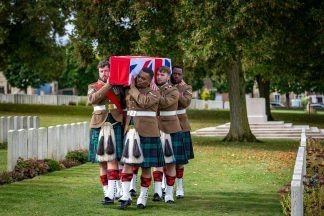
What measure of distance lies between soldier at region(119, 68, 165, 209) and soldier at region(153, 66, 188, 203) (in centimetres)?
37

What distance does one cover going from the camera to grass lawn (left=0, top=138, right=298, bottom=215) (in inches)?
431

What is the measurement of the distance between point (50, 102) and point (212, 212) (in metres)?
62.7

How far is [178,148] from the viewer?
1209cm

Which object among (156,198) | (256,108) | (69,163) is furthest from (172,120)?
(256,108)

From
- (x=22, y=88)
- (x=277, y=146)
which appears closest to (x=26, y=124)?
(x=277, y=146)

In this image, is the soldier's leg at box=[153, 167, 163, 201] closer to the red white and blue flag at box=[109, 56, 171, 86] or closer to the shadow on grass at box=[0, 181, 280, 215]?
the shadow on grass at box=[0, 181, 280, 215]

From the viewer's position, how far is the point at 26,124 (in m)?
23.7

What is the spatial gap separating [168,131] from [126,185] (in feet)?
4.02

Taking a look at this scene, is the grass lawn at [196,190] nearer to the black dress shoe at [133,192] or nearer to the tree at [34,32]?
the black dress shoe at [133,192]

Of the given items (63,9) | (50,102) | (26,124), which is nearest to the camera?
(26,124)

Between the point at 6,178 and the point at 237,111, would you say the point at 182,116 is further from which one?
the point at 237,111

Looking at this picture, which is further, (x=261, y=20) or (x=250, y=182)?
(x=261, y=20)

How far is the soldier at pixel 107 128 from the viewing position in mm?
11336

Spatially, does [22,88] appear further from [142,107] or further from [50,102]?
[142,107]
